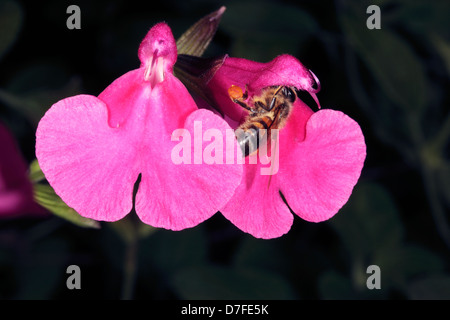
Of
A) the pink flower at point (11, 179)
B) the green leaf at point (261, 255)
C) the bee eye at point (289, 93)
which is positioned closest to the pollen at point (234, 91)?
the bee eye at point (289, 93)

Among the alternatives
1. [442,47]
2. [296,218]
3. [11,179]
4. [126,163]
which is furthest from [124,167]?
[442,47]

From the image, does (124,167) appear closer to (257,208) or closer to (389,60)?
(257,208)

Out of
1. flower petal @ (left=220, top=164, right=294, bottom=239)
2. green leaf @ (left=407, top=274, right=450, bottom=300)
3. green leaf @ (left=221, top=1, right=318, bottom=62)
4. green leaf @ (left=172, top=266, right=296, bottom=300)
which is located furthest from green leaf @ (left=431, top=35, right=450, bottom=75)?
flower petal @ (left=220, top=164, right=294, bottom=239)

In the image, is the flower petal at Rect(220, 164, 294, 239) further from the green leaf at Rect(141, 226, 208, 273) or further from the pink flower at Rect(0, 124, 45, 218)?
the green leaf at Rect(141, 226, 208, 273)

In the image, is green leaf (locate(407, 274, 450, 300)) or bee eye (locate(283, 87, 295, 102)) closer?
bee eye (locate(283, 87, 295, 102))

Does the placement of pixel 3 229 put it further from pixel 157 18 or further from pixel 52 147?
pixel 52 147

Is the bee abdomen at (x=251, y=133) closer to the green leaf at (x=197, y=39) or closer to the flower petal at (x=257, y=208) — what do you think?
the flower petal at (x=257, y=208)
